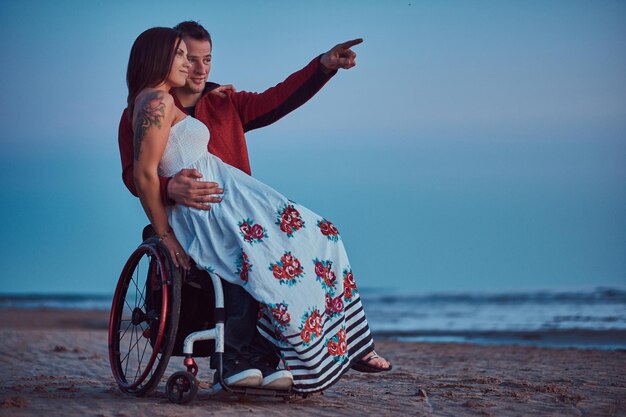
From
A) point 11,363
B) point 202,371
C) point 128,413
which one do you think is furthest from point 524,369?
point 11,363

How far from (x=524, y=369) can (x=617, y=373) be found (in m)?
0.58

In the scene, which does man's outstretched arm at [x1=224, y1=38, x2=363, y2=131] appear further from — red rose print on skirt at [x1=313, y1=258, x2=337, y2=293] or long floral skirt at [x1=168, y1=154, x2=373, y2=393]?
red rose print on skirt at [x1=313, y1=258, x2=337, y2=293]

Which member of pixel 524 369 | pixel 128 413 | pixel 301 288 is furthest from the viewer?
pixel 524 369

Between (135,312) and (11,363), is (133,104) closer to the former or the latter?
(135,312)

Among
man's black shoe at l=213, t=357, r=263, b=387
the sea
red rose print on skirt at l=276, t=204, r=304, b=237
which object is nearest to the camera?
man's black shoe at l=213, t=357, r=263, b=387

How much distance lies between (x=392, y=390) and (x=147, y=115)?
Answer: 1.78 m

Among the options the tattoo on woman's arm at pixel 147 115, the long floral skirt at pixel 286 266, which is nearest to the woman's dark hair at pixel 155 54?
the tattoo on woman's arm at pixel 147 115

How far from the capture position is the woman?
10.2 feet

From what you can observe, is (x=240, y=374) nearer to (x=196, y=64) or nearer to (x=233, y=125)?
(x=233, y=125)

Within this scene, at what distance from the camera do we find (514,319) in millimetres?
12719

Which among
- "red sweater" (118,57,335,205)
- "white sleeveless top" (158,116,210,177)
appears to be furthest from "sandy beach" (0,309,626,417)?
"red sweater" (118,57,335,205)

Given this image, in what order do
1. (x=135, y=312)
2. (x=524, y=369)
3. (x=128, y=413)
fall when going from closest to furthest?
1. (x=128, y=413)
2. (x=135, y=312)
3. (x=524, y=369)

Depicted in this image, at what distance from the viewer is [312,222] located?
10.9ft

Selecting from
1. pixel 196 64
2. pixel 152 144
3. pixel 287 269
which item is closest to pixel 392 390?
pixel 287 269
